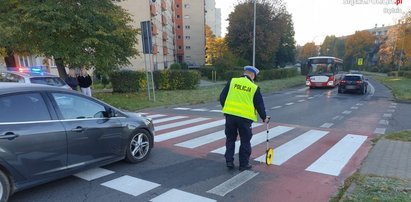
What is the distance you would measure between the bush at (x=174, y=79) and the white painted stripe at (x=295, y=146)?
41.0 ft

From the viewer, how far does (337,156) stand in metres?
5.77

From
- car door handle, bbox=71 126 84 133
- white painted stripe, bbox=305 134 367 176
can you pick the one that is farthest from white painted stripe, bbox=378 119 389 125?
car door handle, bbox=71 126 84 133

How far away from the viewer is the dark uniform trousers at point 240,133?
475 cm

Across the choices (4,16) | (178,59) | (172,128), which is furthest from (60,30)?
(178,59)

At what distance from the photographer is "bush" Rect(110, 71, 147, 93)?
650 inches

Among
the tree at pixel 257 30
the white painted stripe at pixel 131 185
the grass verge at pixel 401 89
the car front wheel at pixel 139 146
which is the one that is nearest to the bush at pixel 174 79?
the grass verge at pixel 401 89

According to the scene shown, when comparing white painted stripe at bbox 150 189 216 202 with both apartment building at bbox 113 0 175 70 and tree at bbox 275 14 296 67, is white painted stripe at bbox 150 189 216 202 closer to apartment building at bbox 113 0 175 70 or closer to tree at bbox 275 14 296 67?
apartment building at bbox 113 0 175 70

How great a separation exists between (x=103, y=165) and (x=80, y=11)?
10.1 metres

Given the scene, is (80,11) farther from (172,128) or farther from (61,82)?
(172,128)

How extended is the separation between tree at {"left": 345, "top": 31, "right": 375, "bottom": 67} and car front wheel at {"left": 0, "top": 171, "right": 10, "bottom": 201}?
8910 centimetres

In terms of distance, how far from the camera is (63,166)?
3.99 m

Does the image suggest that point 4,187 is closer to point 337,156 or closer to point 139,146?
point 139,146

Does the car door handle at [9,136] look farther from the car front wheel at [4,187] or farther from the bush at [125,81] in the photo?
the bush at [125,81]

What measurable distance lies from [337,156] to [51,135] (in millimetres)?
5204
